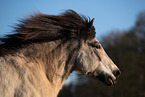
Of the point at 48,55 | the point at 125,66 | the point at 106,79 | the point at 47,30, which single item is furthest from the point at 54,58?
the point at 125,66

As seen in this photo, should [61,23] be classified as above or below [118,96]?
above

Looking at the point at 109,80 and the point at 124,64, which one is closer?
the point at 109,80

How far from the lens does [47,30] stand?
3.64 m

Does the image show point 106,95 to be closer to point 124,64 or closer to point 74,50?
point 124,64

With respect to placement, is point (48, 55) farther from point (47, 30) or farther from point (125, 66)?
point (125, 66)

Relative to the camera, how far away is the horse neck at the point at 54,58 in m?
3.43

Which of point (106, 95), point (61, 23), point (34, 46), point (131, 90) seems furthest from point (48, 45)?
point (106, 95)

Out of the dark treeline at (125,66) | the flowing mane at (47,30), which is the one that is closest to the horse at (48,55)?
the flowing mane at (47,30)

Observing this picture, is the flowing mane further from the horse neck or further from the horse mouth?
the horse mouth

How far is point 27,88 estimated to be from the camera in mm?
2857

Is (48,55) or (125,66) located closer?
(48,55)

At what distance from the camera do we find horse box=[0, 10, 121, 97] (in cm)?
293

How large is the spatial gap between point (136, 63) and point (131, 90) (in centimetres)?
552

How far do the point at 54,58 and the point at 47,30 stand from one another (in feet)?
2.02
